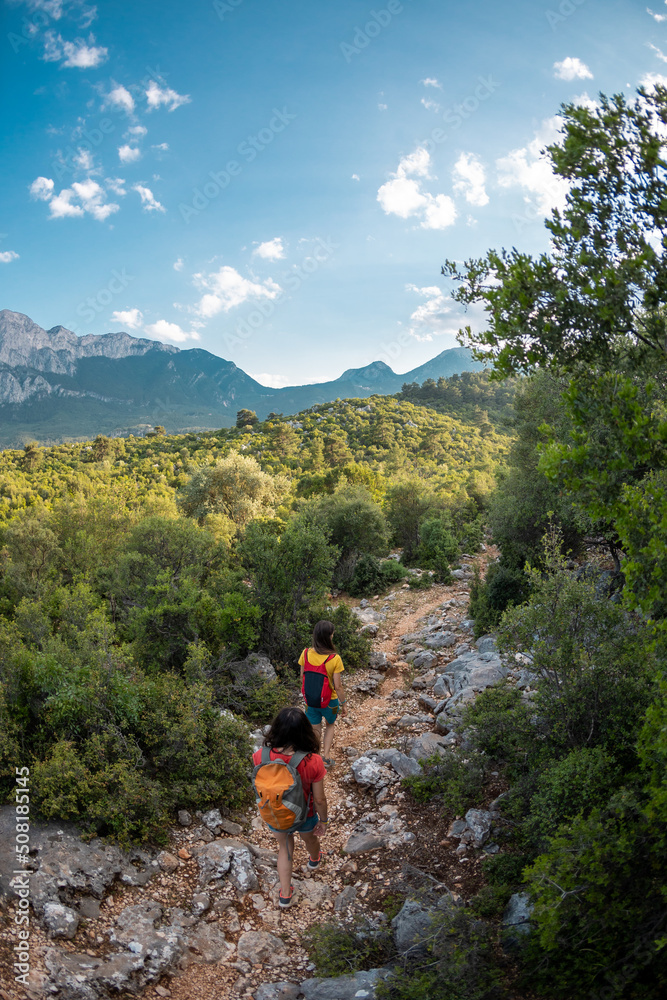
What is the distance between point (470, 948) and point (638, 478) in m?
4.25

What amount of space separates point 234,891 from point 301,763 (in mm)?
2452

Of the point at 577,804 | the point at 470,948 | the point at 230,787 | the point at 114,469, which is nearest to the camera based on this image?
the point at 470,948

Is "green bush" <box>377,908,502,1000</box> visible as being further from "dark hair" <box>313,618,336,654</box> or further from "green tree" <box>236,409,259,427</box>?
"green tree" <box>236,409,259,427</box>

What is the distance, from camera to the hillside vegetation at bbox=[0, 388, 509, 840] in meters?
6.25

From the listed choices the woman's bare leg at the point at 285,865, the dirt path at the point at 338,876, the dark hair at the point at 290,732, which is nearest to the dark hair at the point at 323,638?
the dark hair at the point at 290,732

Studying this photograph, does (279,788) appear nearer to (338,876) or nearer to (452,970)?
(452,970)

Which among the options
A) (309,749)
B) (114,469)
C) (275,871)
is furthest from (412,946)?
(114,469)

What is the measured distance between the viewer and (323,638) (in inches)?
252

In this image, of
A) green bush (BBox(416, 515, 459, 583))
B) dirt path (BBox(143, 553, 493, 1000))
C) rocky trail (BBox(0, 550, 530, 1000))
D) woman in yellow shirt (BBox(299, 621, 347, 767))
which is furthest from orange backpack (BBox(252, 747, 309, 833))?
green bush (BBox(416, 515, 459, 583))

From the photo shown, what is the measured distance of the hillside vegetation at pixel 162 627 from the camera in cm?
625

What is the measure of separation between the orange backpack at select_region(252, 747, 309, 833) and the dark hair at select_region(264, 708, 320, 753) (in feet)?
0.25

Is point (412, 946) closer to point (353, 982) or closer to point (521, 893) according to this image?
point (353, 982)

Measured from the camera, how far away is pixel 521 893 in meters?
4.84

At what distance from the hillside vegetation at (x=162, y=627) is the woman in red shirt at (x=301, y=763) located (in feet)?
6.93
